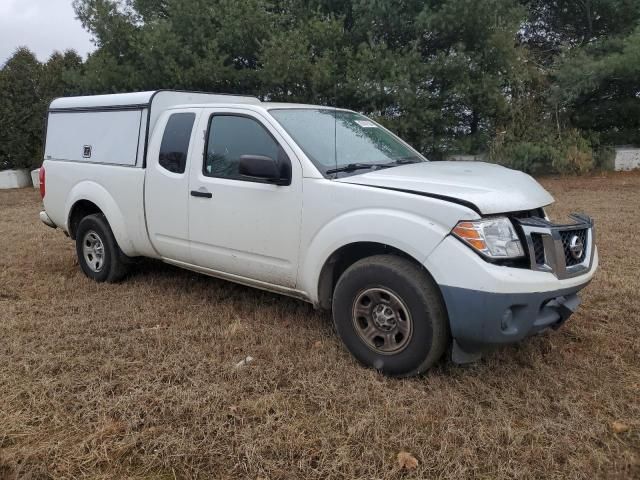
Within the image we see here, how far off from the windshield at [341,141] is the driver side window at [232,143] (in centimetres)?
18

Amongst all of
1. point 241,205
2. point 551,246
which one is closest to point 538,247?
point 551,246

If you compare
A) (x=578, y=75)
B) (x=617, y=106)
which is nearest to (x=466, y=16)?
(x=578, y=75)

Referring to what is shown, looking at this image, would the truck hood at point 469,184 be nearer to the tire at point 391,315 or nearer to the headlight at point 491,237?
the headlight at point 491,237

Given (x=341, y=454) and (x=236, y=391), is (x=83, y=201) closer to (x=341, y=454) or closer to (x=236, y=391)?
(x=236, y=391)

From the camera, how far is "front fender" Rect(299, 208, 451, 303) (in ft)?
A: 10.1

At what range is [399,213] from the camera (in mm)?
3191

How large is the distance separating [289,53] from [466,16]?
3.93 m

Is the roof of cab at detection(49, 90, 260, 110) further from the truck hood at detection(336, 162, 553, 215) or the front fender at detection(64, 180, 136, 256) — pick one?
the truck hood at detection(336, 162, 553, 215)

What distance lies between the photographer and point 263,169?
365cm

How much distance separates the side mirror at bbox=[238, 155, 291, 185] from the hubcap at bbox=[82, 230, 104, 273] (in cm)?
235

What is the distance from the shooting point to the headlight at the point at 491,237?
2939 millimetres

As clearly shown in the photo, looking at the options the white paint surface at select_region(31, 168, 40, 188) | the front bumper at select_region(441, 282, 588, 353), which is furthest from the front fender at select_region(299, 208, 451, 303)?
the white paint surface at select_region(31, 168, 40, 188)

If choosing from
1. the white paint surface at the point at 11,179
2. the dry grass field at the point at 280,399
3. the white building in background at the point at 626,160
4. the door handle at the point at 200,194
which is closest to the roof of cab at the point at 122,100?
the door handle at the point at 200,194

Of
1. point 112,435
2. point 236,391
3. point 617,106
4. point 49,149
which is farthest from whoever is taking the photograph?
point 617,106
